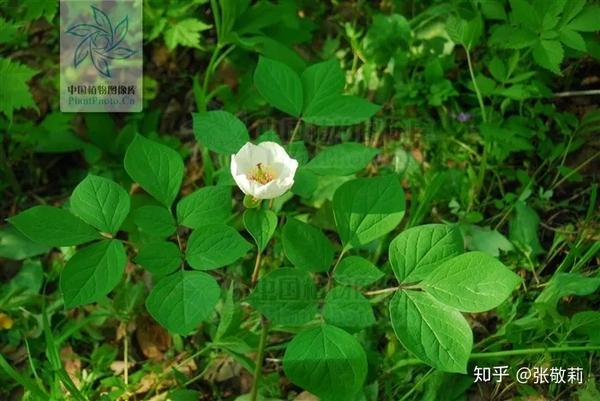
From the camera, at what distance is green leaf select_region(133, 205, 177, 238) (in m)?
1.43

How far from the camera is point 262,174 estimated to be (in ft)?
4.73

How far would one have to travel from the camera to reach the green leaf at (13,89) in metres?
1.88

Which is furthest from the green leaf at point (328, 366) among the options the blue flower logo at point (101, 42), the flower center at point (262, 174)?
the blue flower logo at point (101, 42)

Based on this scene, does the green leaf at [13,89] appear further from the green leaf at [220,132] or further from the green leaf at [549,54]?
the green leaf at [549,54]

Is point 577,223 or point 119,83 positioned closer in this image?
point 577,223

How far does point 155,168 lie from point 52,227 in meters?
0.25

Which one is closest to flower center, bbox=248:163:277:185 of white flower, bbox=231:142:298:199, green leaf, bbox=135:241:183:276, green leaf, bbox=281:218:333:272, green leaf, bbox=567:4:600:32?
white flower, bbox=231:142:298:199

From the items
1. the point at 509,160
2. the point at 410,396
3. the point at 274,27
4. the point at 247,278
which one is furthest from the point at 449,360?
the point at 274,27

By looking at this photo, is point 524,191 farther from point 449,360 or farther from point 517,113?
point 449,360

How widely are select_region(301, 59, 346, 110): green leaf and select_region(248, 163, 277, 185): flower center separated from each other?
0.26 meters

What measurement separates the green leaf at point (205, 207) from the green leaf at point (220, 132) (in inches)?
4.0

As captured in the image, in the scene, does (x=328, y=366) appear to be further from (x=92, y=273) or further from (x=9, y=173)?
(x=9, y=173)

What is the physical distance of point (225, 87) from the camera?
2.24m

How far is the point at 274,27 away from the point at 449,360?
1.47m
